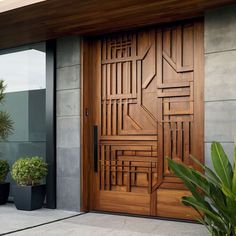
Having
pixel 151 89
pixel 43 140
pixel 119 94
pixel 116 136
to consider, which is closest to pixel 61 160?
pixel 43 140

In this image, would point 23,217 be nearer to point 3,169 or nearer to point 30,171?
point 30,171

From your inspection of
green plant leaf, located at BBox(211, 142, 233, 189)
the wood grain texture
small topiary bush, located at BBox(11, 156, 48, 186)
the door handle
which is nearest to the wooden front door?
the door handle

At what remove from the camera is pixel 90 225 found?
12.6 ft

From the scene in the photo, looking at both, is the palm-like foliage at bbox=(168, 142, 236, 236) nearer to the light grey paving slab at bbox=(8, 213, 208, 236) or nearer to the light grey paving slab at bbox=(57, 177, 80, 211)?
the light grey paving slab at bbox=(8, 213, 208, 236)

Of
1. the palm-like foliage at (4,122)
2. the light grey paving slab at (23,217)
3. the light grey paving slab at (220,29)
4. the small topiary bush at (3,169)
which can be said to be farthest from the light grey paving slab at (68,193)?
the light grey paving slab at (220,29)

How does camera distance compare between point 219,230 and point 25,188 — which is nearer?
point 219,230

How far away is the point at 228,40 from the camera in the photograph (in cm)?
366

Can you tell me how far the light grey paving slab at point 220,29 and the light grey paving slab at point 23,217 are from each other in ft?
8.12

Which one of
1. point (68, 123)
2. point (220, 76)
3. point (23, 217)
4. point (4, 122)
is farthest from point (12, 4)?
point (23, 217)

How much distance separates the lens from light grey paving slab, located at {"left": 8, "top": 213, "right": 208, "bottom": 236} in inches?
139

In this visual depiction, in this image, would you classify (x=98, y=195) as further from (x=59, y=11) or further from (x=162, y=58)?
(x=59, y=11)

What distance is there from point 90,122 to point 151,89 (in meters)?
0.89

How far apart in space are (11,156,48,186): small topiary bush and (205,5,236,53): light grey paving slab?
2.38 meters

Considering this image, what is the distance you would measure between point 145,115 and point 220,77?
983 mm
